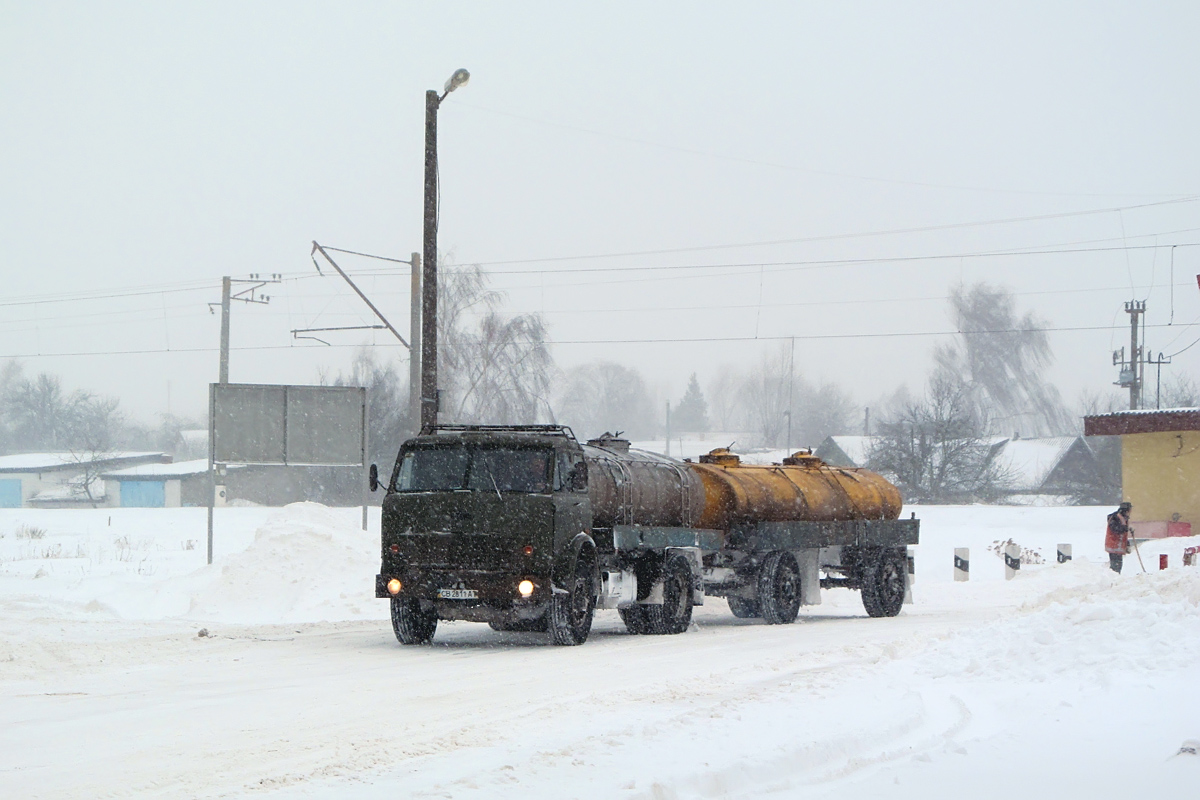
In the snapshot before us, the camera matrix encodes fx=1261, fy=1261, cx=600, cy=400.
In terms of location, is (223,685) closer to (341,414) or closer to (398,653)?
(398,653)

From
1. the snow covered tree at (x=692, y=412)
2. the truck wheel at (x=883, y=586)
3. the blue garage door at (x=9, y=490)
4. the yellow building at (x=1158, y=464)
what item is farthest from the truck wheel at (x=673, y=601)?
the snow covered tree at (x=692, y=412)

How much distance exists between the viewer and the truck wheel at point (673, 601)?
1711 cm

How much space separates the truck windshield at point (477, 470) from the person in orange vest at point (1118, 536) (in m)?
16.1

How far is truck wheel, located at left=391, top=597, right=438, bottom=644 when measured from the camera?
1452cm

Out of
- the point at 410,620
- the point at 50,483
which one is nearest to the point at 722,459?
the point at 410,620

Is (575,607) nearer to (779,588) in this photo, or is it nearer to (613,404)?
(779,588)

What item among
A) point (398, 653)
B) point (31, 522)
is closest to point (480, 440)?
point (398, 653)

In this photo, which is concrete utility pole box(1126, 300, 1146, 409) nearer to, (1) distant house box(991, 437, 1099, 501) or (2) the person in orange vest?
(1) distant house box(991, 437, 1099, 501)

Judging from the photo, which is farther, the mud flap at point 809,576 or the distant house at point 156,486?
the distant house at point 156,486

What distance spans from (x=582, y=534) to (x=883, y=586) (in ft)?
29.0

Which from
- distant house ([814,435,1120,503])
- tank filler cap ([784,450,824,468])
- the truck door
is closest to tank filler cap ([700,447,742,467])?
tank filler cap ([784,450,824,468])

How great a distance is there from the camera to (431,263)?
20047mm

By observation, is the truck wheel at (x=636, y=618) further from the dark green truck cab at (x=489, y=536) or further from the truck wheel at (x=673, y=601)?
the dark green truck cab at (x=489, y=536)

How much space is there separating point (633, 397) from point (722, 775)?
14221 centimetres
